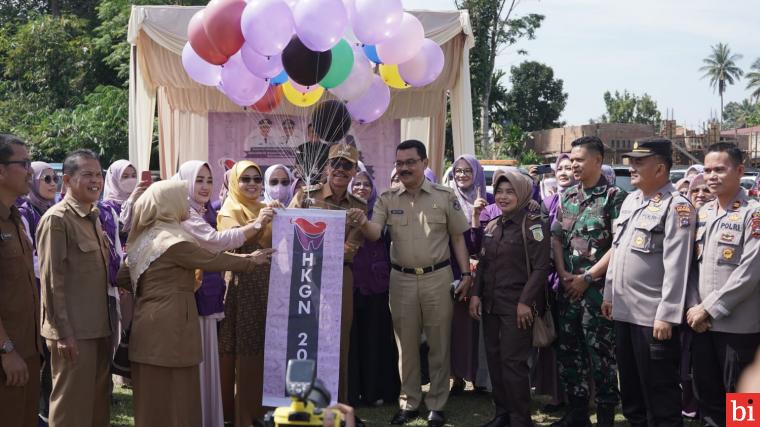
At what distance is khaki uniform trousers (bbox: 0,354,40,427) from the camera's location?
12.0 feet

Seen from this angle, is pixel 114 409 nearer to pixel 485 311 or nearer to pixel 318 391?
pixel 485 311

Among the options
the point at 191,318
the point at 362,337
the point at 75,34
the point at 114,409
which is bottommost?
the point at 114,409

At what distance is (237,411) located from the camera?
15.5ft

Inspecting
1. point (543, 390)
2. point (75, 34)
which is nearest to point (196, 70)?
point (543, 390)

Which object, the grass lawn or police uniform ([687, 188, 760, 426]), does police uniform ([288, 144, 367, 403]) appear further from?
police uniform ([687, 188, 760, 426])

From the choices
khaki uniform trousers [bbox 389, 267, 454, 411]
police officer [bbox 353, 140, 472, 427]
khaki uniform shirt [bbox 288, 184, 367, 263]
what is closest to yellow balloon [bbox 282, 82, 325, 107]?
khaki uniform shirt [bbox 288, 184, 367, 263]

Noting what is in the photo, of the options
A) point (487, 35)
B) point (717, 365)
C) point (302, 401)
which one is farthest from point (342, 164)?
point (487, 35)

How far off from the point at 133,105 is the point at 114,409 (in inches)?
192

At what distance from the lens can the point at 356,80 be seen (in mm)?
6016

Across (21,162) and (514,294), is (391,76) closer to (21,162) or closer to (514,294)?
(514,294)

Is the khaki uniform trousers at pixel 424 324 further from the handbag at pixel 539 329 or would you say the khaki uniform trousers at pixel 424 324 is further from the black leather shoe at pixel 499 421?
the handbag at pixel 539 329

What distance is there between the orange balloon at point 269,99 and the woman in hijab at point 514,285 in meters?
3.00

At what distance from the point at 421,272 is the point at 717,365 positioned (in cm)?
192

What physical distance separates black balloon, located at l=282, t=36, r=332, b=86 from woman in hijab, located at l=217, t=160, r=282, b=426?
3.64ft
